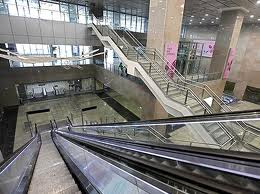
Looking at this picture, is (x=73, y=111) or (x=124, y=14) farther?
(x=124, y=14)

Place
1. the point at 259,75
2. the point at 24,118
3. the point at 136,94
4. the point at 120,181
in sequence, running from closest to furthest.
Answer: the point at 120,181 < the point at 136,94 < the point at 24,118 < the point at 259,75

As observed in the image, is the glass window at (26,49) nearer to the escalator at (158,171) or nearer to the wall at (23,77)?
the wall at (23,77)

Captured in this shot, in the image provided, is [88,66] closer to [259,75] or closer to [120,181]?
[120,181]

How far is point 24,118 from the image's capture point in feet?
35.6

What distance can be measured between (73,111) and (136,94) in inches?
208

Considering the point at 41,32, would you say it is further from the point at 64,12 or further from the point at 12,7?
the point at 64,12

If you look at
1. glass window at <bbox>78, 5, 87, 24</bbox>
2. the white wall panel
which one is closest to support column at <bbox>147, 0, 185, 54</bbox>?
glass window at <bbox>78, 5, 87, 24</bbox>

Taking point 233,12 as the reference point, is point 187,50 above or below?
below

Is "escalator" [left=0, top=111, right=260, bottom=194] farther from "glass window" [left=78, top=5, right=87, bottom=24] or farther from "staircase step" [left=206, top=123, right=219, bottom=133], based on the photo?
"glass window" [left=78, top=5, right=87, bottom=24]

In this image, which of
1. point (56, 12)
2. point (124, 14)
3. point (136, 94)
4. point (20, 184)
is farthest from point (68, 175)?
point (124, 14)

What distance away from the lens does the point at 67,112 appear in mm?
11812

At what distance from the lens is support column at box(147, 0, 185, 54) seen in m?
7.12

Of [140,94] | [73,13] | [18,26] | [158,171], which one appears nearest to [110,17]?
[73,13]

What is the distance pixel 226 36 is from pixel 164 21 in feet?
19.6
